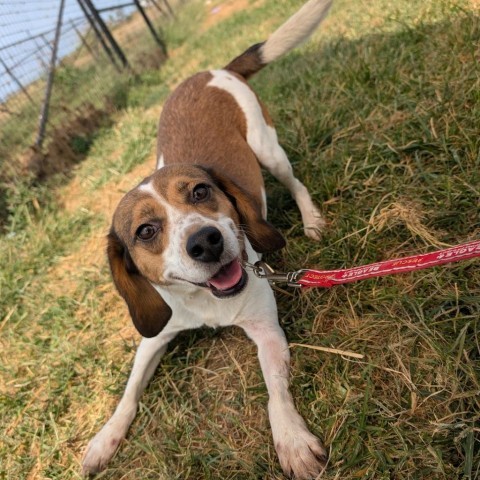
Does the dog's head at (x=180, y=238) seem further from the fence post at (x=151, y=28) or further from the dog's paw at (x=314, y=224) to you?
the fence post at (x=151, y=28)

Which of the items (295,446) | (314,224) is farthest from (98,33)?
(295,446)

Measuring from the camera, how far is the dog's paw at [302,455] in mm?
1799

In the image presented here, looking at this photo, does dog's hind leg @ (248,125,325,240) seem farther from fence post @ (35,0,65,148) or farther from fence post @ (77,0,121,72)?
fence post @ (77,0,121,72)

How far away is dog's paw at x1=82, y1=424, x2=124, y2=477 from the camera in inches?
89.7

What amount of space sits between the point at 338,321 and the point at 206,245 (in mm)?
949

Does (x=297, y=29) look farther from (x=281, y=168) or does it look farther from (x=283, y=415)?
(x=283, y=415)

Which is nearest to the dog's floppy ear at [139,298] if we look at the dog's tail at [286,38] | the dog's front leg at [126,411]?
the dog's front leg at [126,411]

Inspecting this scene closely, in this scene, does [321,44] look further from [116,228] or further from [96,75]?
[96,75]

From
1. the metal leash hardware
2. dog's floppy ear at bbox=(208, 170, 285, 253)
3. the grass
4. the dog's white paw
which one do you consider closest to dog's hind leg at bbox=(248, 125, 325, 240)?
the grass

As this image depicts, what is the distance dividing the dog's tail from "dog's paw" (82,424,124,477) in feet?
9.72

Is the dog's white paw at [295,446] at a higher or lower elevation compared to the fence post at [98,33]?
lower

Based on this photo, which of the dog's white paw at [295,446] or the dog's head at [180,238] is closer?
the dog's white paw at [295,446]

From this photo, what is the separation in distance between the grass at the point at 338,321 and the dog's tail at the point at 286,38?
0.60m

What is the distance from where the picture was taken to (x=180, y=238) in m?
1.95
